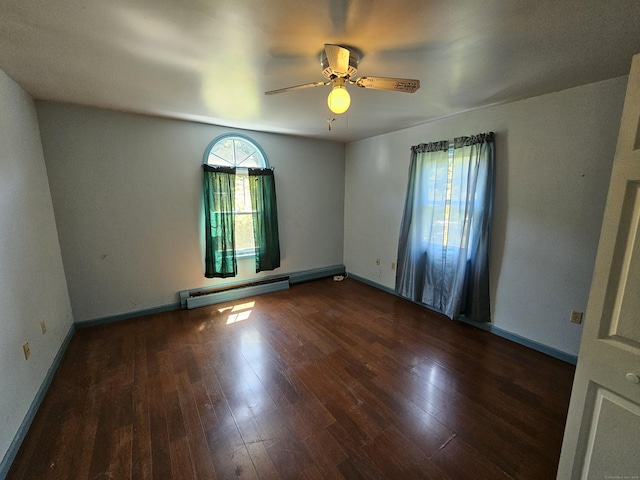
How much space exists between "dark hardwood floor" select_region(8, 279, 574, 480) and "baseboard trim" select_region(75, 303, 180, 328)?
9 centimetres

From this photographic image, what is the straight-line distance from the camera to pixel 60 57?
1641mm

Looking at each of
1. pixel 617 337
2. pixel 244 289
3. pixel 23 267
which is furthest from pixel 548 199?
pixel 23 267

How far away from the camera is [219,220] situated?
3.37 meters

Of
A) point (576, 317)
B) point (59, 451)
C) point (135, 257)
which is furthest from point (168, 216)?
point (576, 317)

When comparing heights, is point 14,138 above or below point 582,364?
above

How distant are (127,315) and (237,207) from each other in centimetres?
187

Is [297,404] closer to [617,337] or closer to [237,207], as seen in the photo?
[617,337]

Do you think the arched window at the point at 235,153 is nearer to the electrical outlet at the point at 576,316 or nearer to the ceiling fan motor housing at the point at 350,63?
the ceiling fan motor housing at the point at 350,63

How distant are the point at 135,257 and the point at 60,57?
2019 mm

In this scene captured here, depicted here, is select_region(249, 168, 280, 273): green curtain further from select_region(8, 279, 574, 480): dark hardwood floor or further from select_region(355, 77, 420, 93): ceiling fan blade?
select_region(355, 77, 420, 93): ceiling fan blade

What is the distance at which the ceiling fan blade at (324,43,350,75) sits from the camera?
4.37 ft

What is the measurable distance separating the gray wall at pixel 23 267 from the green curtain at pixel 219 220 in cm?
143

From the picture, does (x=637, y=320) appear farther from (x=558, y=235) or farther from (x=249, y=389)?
(x=249, y=389)

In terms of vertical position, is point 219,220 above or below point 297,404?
above
